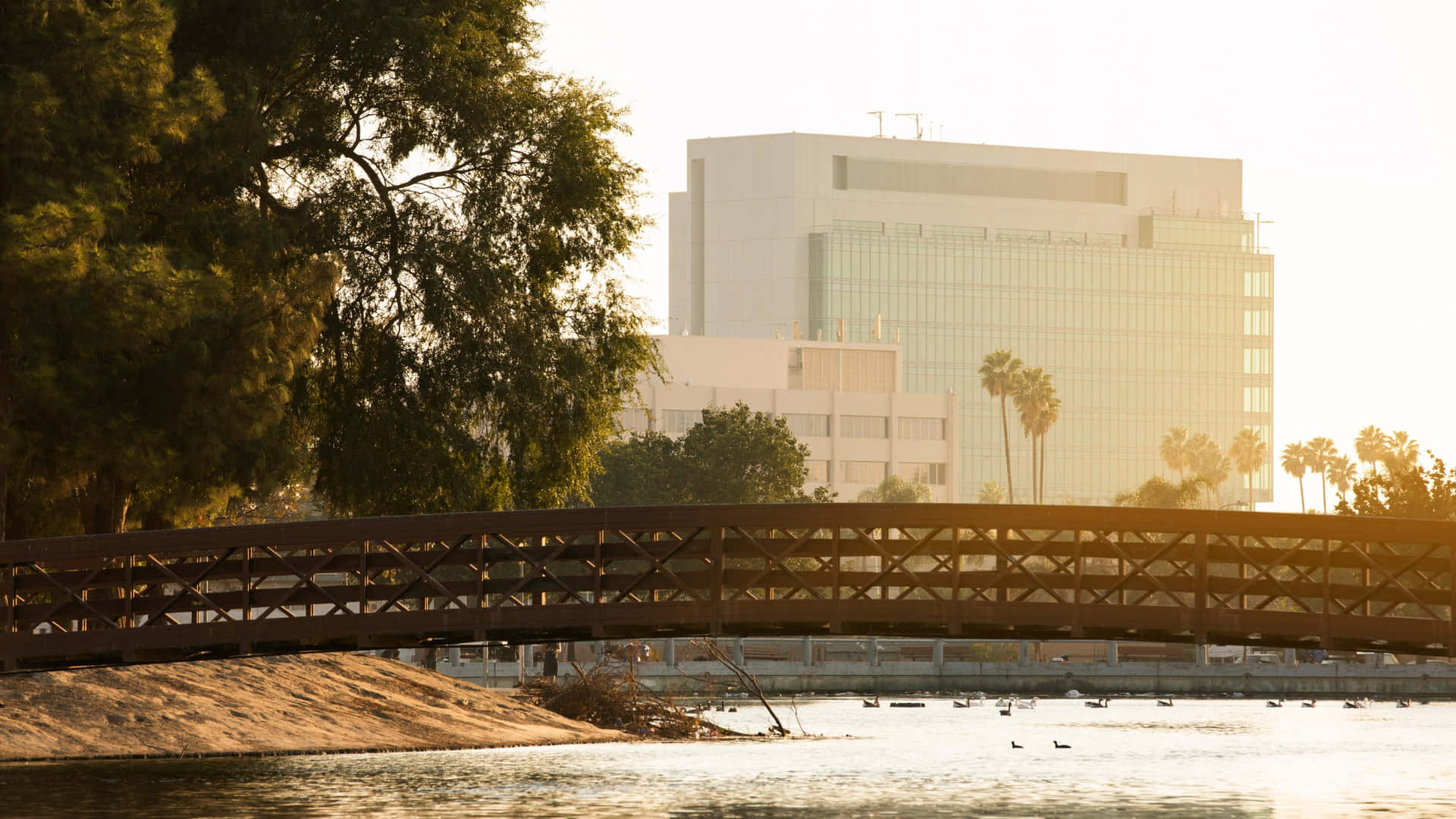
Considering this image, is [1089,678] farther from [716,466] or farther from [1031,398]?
[1031,398]

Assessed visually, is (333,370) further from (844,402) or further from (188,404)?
(844,402)

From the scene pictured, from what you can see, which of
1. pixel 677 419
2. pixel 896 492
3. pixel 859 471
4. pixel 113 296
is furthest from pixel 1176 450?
pixel 113 296

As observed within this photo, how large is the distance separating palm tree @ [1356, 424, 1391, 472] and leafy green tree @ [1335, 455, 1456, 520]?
8030 cm

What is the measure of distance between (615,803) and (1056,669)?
67.0 meters

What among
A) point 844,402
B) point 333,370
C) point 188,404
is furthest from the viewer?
point 844,402

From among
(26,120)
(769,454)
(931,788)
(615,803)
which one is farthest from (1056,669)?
(26,120)

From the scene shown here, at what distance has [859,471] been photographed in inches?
6457

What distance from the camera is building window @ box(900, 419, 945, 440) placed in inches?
6555

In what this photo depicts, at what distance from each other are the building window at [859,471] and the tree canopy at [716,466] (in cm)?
6463

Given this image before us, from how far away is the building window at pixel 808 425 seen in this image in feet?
529

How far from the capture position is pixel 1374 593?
102ft

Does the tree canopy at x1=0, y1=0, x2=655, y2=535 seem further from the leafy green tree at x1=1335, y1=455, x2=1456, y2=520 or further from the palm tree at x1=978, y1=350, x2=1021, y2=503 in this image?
the palm tree at x1=978, y1=350, x2=1021, y2=503

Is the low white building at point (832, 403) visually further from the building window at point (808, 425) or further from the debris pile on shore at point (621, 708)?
the debris pile on shore at point (621, 708)

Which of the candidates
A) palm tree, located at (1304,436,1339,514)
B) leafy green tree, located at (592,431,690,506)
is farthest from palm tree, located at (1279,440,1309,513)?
leafy green tree, located at (592,431,690,506)
